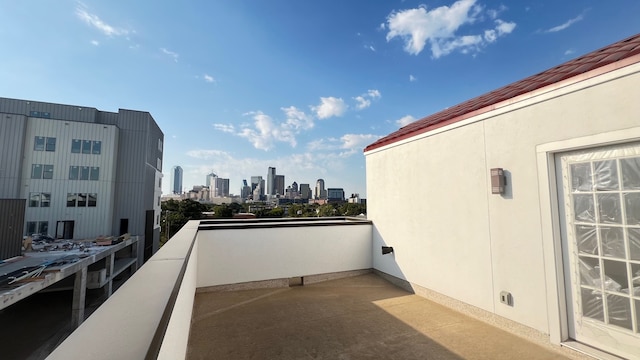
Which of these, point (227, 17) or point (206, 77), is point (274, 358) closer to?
point (227, 17)

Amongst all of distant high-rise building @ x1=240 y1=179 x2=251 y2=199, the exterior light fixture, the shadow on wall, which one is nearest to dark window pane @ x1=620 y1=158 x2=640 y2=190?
the exterior light fixture

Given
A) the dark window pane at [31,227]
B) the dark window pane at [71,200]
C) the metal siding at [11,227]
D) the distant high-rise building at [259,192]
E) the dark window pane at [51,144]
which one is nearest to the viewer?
the metal siding at [11,227]

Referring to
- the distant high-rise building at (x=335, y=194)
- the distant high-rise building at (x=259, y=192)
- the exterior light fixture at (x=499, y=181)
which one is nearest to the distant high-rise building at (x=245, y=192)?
the distant high-rise building at (x=259, y=192)

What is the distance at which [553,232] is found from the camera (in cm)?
286

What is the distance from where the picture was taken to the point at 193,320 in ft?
11.6

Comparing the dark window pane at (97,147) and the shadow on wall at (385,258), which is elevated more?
the dark window pane at (97,147)

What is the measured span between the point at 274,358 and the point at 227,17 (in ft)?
25.9

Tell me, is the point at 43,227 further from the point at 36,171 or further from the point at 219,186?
the point at 219,186

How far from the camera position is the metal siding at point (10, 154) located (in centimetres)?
1872

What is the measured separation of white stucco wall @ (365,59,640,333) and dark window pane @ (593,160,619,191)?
347 mm

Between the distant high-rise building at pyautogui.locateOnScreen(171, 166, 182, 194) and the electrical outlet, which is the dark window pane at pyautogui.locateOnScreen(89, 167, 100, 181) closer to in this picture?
the electrical outlet

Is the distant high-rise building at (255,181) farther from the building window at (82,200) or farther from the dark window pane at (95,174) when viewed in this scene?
the building window at (82,200)

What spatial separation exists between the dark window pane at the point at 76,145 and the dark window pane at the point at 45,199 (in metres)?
3.73

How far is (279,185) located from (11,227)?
88.6 meters
